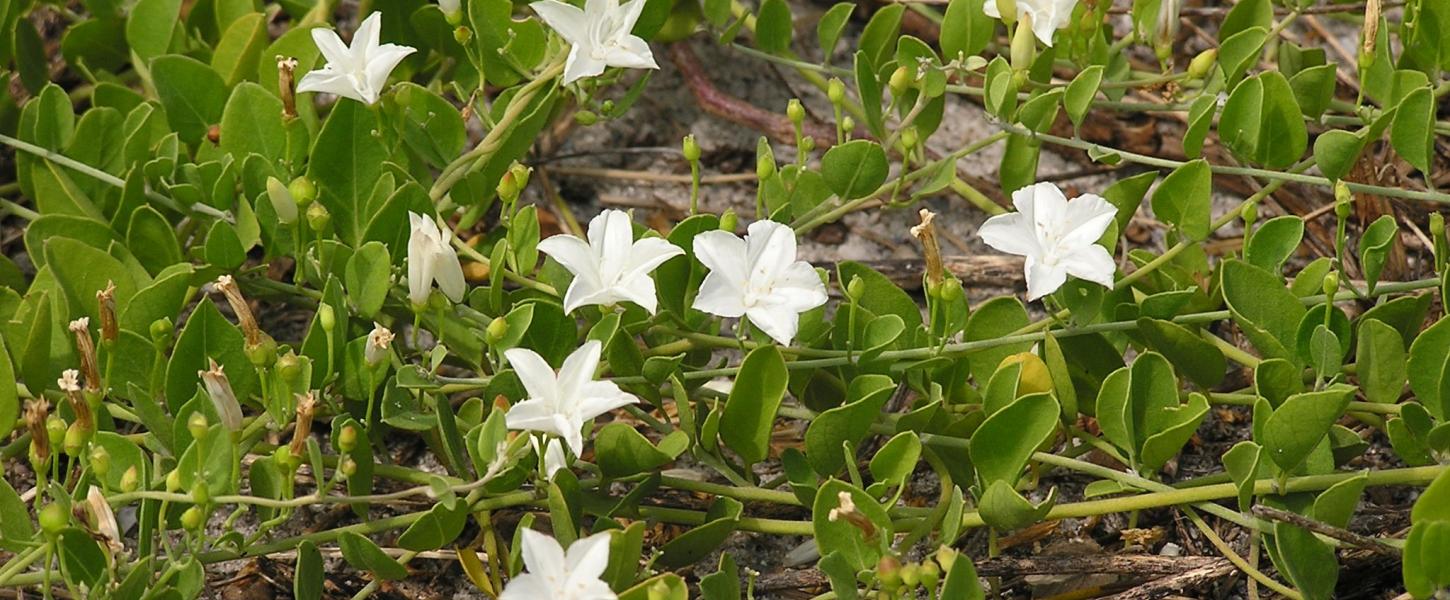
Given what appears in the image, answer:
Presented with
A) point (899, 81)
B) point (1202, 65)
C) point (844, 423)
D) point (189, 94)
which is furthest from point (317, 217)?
point (1202, 65)

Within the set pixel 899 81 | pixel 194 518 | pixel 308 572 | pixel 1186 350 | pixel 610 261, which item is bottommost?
pixel 308 572

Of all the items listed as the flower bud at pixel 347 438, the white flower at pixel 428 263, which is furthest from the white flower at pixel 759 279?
the flower bud at pixel 347 438

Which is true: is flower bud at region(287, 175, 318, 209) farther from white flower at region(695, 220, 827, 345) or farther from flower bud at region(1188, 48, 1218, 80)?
flower bud at region(1188, 48, 1218, 80)

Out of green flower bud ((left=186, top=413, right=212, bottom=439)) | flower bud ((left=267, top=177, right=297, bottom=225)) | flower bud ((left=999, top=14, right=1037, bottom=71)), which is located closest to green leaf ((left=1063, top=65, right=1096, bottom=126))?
flower bud ((left=999, top=14, right=1037, bottom=71))

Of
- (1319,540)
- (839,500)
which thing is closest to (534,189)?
(839,500)

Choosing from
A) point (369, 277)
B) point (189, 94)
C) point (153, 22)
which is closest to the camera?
point (369, 277)

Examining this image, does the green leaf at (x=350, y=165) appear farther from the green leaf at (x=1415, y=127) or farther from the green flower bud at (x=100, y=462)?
the green leaf at (x=1415, y=127)

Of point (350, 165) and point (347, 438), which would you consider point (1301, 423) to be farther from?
point (350, 165)
